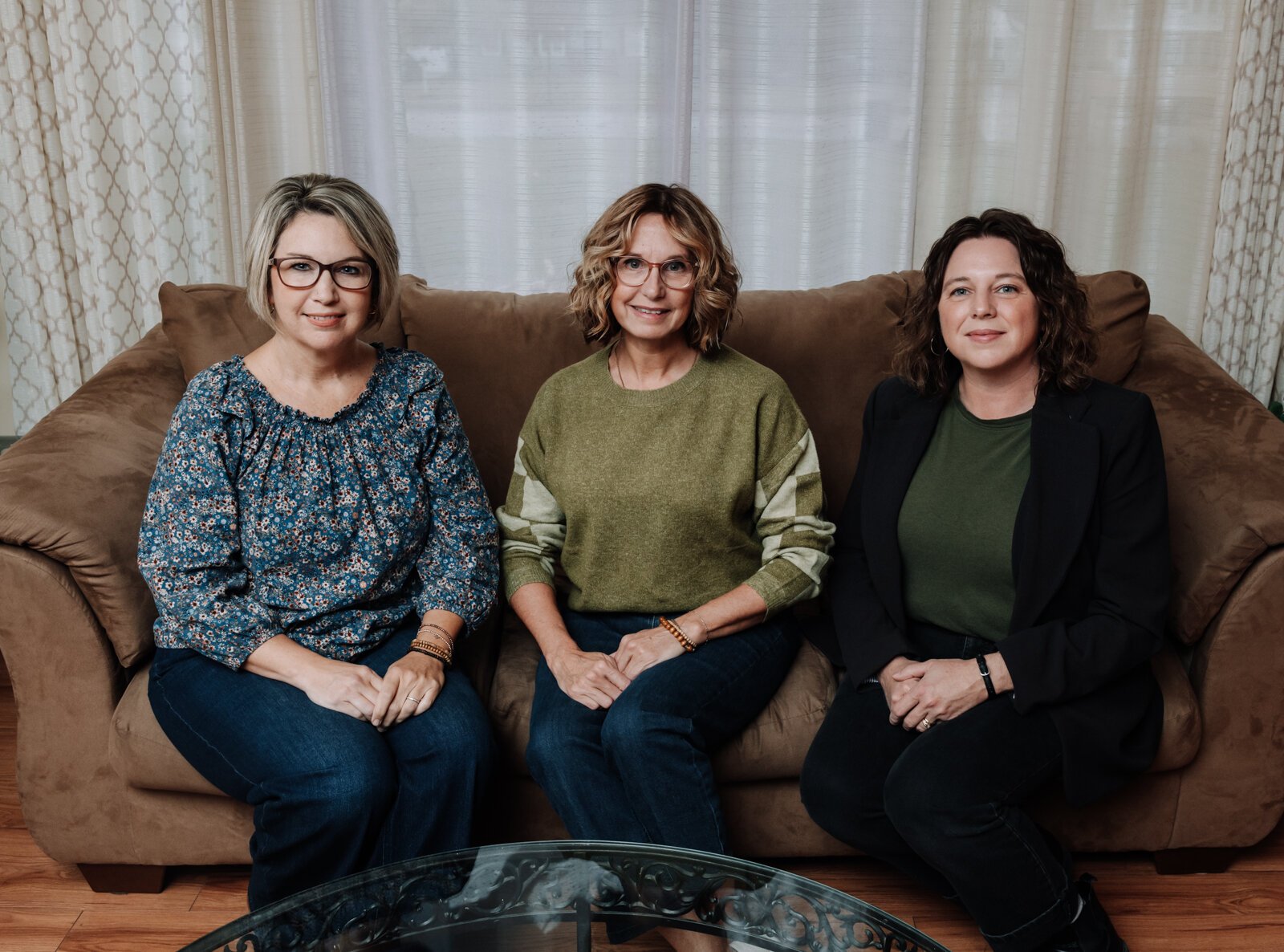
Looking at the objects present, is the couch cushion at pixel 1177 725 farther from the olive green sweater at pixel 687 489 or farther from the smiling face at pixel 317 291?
the smiling face at pixel 317 291

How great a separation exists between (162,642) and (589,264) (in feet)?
2.87

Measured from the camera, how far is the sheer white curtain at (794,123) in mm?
2754

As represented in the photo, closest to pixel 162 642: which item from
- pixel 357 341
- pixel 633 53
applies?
pixel 357 341

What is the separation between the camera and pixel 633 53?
9.16 feet

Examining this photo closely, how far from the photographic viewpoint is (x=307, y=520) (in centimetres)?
166

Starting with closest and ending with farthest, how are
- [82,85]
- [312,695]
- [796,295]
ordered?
1. [312,695]
2. [796,295]
3. [82,85]

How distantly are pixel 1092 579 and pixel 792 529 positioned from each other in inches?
17.8

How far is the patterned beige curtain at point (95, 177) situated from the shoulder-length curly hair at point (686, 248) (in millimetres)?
1385

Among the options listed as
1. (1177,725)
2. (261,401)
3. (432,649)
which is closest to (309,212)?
(261,401)

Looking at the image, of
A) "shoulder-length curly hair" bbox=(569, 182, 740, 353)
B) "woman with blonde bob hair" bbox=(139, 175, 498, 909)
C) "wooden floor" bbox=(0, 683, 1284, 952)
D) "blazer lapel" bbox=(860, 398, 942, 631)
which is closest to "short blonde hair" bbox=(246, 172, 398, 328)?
"woman with blonde bob hair" bbox=(139, 175, 498, 909)

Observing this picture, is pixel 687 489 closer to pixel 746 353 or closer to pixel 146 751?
pixel 746 353

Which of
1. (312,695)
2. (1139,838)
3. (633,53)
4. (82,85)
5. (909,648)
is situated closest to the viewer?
(312,695)

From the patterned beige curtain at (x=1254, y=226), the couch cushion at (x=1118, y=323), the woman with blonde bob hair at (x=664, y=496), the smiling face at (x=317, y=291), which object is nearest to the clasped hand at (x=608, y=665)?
the woman with blonde bob hair at (x=664, y=496)

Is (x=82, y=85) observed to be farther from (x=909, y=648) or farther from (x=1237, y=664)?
(x=1237, y=664)
